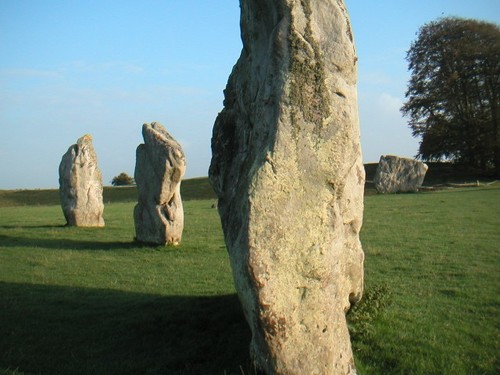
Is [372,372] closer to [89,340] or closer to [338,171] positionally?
[338,171]

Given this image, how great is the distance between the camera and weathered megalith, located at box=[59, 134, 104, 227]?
864 inches

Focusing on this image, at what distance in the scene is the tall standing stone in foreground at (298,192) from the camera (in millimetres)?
5160

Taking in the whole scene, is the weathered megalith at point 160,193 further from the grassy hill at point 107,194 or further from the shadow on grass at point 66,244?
the grassy hill at point 107,194

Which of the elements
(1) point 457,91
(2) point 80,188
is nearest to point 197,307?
(2) point 80,188

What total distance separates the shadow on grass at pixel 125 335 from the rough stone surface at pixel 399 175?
3021 centimetres

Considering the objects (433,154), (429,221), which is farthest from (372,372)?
(433,154)

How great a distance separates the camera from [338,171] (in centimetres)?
554

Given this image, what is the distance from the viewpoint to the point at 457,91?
52719mm

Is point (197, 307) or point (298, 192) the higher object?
point (298, 192)

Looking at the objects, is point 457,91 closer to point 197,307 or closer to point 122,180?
point 122,180

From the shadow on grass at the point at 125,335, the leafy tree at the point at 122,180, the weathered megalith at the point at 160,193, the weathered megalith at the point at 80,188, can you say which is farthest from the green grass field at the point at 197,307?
the leafy tree at the point at 122,180

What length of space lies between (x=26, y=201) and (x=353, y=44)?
51.3m

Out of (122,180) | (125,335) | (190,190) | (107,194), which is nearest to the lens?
(125,335)

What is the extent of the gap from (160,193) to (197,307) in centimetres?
843
